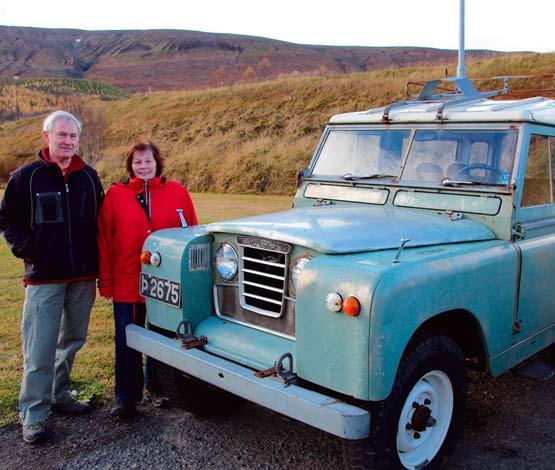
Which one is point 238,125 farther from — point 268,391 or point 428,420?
point 268,391

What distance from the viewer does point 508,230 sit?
12.4 feet

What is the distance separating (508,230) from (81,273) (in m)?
2.75

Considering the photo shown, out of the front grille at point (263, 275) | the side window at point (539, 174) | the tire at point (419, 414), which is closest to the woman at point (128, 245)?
the front grille at point (263, 275)

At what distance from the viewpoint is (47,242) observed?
369 centimetres

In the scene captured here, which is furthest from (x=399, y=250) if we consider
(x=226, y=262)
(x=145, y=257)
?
(x=145, y=257)

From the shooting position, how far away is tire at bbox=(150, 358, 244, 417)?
3881 millimetres

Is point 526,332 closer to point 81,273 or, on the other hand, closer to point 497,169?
point 497,169

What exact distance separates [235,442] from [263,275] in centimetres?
116

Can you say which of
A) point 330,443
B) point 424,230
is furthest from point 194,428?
point 424,230

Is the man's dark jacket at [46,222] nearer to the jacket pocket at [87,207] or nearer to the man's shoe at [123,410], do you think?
the jacket pocket at [87,207]

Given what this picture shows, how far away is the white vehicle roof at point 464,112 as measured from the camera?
4.06m

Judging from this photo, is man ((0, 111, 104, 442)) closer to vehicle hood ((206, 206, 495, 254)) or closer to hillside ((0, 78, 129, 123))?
vehicle hood ((206, 206, 495, 254))

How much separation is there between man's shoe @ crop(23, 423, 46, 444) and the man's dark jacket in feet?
2.99

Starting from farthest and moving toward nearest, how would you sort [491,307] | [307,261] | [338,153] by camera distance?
[338,153] < [491,307] < [307,261]
